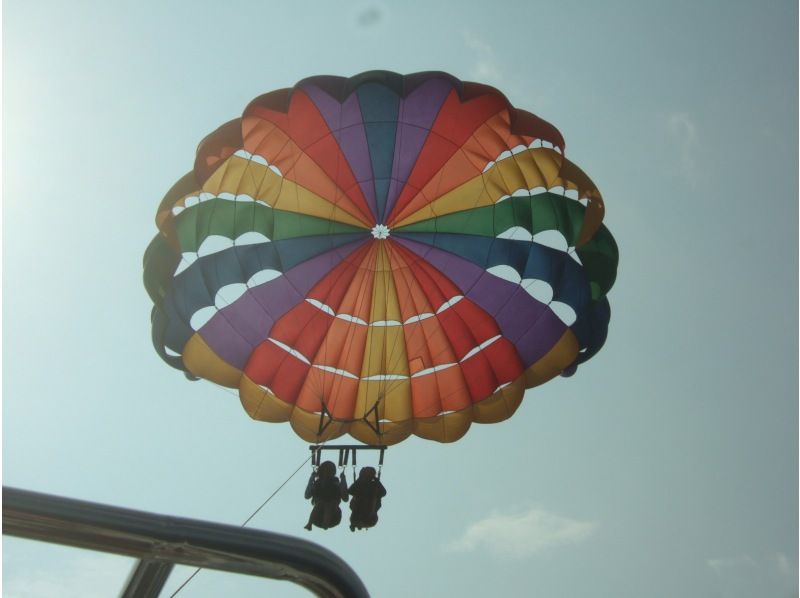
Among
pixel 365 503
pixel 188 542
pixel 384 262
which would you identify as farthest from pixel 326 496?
pixel 188 542

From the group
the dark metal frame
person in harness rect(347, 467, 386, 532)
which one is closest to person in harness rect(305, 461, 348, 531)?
person in harness rect(347, 467, 386, 532)

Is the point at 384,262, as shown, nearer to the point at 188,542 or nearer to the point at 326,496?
the point at 326,496

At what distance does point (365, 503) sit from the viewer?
7.73m

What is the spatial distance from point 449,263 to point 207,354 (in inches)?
115

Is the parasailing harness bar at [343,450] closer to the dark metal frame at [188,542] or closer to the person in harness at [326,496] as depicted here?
the person in harness at [326,496]

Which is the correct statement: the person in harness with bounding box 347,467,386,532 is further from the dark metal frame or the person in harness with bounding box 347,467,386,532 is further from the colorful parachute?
the dark metal frame

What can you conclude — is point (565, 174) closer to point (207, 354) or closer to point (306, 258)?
point (306, 258)

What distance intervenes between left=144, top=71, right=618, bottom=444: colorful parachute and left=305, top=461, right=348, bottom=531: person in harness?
→ 68 centimetres

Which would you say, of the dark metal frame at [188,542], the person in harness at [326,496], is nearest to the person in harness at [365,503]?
the person in harness at [326,496]

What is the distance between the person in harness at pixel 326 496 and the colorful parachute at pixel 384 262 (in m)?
0.68

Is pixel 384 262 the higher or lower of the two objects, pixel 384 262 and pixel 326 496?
the higher

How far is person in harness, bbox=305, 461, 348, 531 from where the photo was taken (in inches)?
295

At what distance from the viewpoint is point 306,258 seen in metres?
8.62

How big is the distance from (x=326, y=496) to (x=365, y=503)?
16.9 inches
